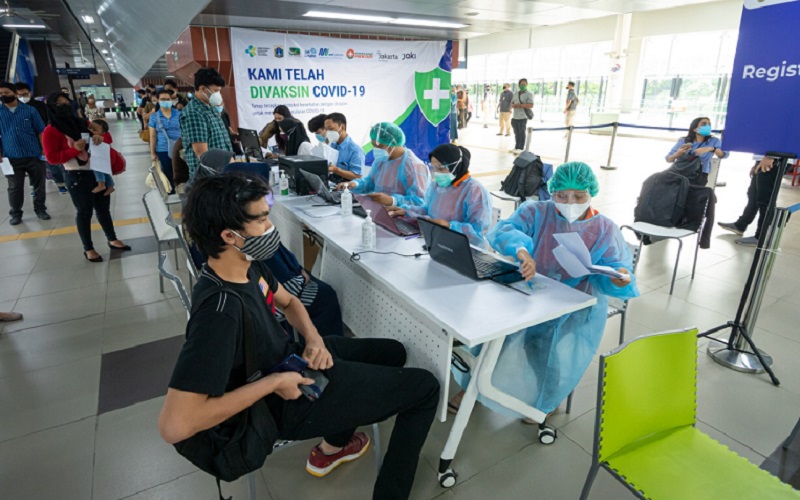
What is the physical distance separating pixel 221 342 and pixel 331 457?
951mm

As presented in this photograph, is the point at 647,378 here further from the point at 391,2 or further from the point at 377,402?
the point at 391,2

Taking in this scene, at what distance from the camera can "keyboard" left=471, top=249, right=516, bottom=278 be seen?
189cm

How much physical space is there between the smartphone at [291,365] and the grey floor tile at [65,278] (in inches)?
122

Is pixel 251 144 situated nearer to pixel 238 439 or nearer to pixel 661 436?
pixel 238 439

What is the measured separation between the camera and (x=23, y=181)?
5199mm

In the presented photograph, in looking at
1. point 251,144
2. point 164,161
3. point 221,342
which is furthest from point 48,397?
point 164,161

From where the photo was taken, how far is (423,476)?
181 cm

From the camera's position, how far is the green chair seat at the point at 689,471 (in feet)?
3.97

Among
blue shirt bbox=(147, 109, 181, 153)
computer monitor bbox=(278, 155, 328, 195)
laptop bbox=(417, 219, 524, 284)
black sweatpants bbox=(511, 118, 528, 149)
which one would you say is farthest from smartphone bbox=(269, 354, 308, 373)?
black sweatpants bbox=(511, 118, 528, 149)

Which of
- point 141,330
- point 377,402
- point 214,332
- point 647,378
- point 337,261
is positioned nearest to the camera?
point 214,332

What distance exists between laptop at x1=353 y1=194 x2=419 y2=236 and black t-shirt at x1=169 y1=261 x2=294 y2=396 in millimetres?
1152

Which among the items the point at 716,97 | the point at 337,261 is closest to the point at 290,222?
the point at 337,261

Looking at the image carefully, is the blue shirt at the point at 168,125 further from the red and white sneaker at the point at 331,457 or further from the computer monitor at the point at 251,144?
the red and white sneaker at the point at 331,457

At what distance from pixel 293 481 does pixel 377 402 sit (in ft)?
2.12
